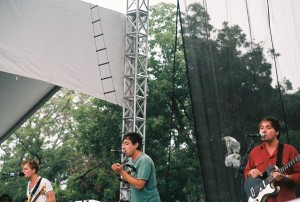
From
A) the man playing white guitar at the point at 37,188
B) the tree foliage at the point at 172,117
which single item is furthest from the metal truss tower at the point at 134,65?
the man playing white guitar at the point at 37,188

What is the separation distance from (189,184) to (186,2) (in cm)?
1455

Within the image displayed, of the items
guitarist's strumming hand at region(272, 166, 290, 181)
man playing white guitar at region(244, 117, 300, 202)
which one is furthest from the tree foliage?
guitarist's strumming hand at region(272, 166, 290, 181)

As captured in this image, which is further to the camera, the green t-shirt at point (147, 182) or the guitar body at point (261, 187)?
the green t-shirt at point (147, 182)

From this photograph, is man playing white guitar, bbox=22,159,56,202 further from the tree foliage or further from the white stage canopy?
the white stage canopy

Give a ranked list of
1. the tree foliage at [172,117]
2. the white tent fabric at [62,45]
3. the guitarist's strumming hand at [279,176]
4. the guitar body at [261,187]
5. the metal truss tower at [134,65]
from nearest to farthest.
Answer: the guitarist's strumming hand at [279,176]
the guitar body at [261,187]
the tree foliage at [172,117]
the white tent fabric at [62,45]
the metal truss tower at [134,65]

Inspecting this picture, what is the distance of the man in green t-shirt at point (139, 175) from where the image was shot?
12.7 ft

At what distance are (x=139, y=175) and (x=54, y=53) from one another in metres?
6.49

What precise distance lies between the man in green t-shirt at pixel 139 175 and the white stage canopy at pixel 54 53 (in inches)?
226

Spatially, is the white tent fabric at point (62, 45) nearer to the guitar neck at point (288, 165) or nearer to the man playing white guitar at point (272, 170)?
the man playing white guitar at point (272, 170)

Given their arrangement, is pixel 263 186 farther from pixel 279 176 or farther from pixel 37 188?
pixel 37 188

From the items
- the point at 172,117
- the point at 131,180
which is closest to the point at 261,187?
the point at 131,180

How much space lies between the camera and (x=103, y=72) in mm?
10711

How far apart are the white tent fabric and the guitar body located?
6458 millimetres

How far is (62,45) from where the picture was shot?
33.1 ft
